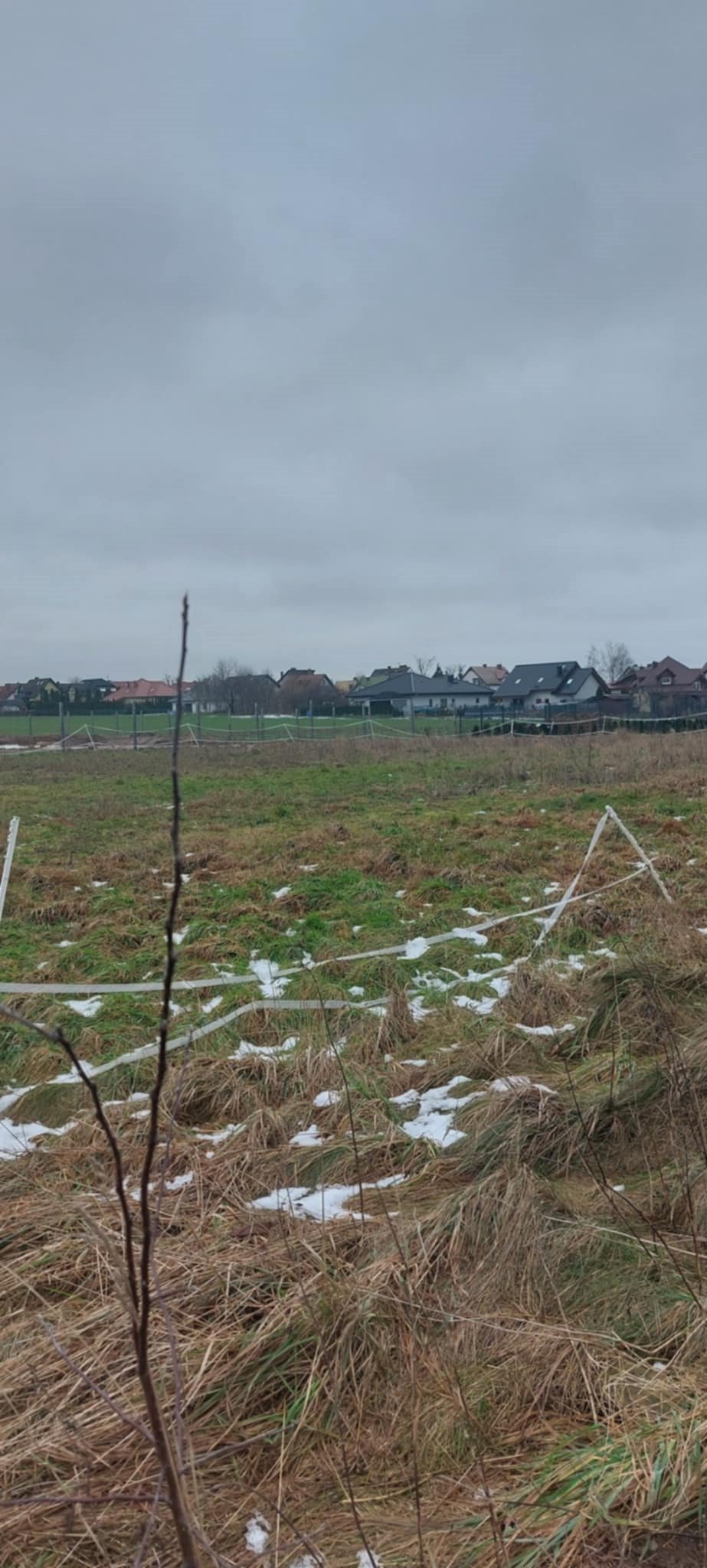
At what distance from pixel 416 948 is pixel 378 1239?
3456 millimetres

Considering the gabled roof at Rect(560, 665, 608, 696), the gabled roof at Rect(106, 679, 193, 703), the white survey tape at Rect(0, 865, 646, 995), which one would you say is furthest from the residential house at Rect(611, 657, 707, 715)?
the white survey tape at Rect(0, 865, 646, 995)

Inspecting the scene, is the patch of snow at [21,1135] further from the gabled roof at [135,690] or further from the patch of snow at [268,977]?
the gabled roof at [135,690]

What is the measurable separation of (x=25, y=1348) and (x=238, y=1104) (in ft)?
5.55

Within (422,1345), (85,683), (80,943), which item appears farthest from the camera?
(85,683)

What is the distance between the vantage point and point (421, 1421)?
2.04 meters

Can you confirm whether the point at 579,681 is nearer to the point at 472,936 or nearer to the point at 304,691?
the point at 304,691

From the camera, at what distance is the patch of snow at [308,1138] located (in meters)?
3.47

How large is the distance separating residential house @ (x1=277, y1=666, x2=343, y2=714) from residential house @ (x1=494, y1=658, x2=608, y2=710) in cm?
1345

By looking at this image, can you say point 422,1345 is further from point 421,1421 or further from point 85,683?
point 85,683

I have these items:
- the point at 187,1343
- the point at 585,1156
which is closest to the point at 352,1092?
the point at 585,1156

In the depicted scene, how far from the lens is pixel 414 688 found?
70.9 metres

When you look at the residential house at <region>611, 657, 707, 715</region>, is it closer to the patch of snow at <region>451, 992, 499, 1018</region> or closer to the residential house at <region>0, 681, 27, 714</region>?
the residential house at <region>0, 681, 27, 714</region>

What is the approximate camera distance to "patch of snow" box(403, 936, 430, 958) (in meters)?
5.99

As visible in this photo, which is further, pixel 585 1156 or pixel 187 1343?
pixel 585 1156
